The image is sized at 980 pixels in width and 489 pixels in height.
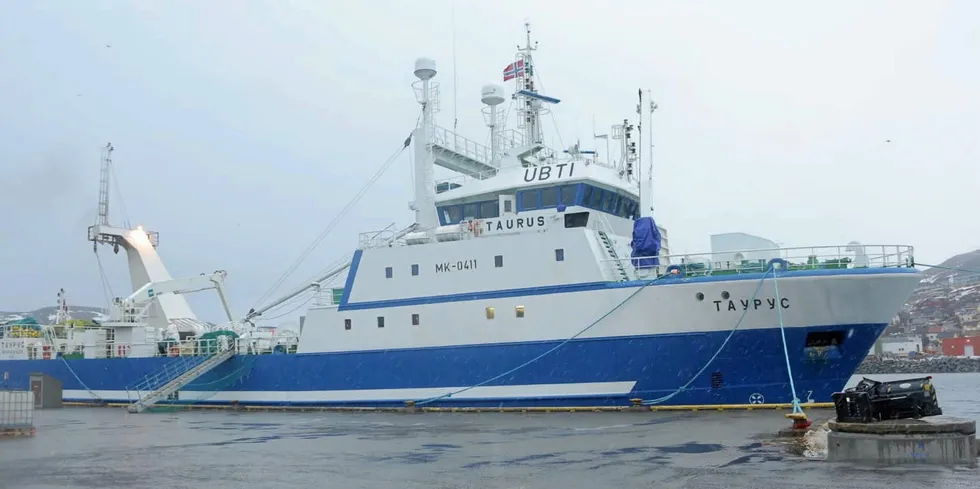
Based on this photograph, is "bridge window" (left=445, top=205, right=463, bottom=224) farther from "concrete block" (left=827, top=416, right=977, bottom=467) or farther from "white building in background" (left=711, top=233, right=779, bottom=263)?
"concrete block" (left=827, top=416, right=977, bottom=467)

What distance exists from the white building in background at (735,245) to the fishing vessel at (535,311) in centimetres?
9

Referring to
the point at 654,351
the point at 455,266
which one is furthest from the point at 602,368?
the point at 455,266

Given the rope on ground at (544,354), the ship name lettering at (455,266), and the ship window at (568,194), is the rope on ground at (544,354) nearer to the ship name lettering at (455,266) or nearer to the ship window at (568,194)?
the ship name lettering at (455,266)

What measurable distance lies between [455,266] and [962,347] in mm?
93206

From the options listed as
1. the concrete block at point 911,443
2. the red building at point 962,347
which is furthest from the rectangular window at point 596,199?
the red building at point 962,347

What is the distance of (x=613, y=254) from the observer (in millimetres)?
19500

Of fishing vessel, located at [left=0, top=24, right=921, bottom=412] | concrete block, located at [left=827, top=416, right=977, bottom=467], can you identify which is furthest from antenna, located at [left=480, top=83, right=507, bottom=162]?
concrete block, located at [left=827, top=416, right=977, bottom=467]

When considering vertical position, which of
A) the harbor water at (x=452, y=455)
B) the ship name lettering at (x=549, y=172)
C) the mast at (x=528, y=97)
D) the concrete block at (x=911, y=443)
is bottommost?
the harbor water at (x=452, y=455)

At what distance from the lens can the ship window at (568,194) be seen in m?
20.2

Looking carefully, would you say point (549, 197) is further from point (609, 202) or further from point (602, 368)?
point (602, 368)

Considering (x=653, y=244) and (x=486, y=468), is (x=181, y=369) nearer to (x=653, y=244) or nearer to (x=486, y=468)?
(x=653, y=244)

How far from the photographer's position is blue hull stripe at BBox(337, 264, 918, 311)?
16.9 m

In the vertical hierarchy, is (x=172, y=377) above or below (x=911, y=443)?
above

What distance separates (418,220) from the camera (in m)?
22.9
